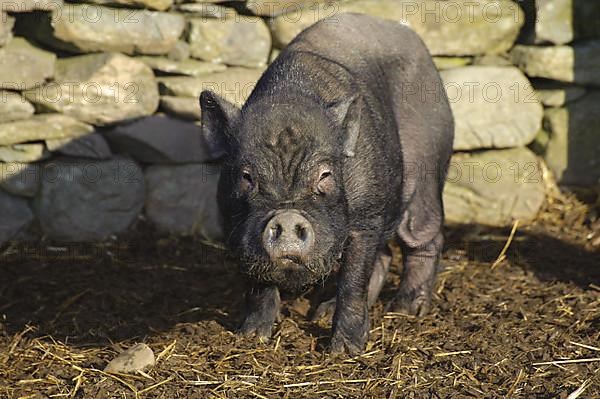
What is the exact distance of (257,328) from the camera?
534 cm

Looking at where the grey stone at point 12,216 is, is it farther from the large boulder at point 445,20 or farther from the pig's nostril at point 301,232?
the pig's nostril at point 301,232

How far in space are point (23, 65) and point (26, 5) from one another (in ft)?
1.42

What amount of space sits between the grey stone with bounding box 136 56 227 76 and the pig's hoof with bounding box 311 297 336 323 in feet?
7.51

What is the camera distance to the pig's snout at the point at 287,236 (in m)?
4.34

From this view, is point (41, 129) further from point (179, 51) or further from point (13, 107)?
point (179, 51)

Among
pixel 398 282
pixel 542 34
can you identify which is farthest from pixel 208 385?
pixel 542 34

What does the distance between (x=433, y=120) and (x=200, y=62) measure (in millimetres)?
2117

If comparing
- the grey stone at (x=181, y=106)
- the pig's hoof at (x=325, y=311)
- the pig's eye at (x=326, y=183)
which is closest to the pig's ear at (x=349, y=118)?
the pig's eye at (x=326, y=183)

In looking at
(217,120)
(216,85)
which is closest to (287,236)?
(217,120)

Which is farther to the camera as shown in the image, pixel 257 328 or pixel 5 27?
pixel 5 27

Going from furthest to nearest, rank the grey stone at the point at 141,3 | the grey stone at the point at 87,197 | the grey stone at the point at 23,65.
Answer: the grey stone at the point at 87,197
the grey stone at the point at 141,3
the grey stone at the point at 23,65

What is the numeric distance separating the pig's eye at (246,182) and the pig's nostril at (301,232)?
400mm

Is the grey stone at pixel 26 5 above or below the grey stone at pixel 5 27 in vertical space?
above

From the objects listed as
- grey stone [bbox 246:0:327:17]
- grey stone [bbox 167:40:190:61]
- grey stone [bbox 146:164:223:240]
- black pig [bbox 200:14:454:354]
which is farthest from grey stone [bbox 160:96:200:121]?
black pig [bbox 200:14:454:354]
